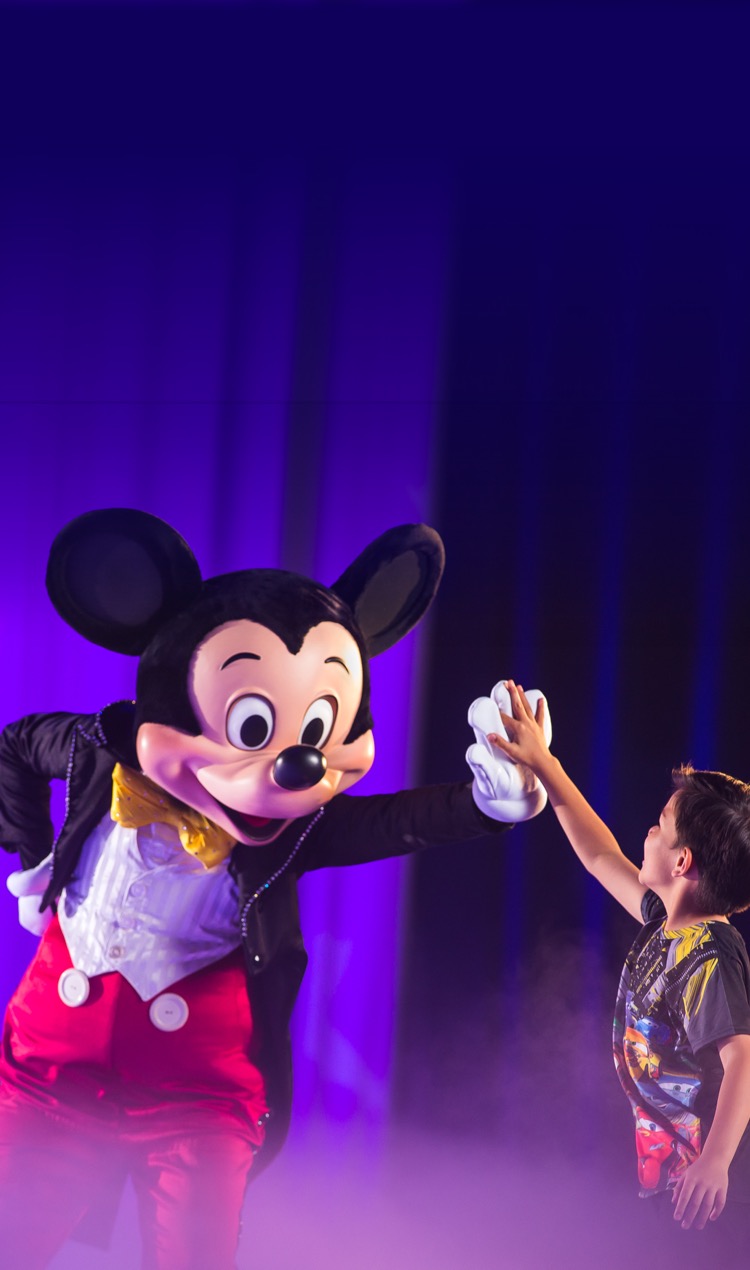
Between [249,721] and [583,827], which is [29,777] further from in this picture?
[583,827]

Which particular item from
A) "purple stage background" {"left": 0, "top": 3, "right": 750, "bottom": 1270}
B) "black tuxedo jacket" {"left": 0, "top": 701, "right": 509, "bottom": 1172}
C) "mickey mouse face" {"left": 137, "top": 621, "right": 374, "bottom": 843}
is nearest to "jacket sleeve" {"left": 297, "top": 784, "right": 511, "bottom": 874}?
"black tuxedo jacket" {"left": 0, "top": 701, "right": 509, "bottom": 1172}

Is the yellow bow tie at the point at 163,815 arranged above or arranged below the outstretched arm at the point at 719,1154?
above

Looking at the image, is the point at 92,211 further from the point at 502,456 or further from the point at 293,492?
the point at 502,456

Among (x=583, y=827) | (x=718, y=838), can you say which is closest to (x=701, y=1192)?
(x=718, y=838)

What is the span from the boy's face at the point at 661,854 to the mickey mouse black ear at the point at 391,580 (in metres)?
0.55

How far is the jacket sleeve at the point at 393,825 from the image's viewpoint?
75.0 inches

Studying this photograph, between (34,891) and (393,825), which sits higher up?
(393,825)

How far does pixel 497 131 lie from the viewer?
2879 mm

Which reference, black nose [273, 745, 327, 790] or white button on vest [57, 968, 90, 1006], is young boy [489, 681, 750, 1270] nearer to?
black nose [273, 745, 327, 790]

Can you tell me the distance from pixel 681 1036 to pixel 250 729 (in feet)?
2.60

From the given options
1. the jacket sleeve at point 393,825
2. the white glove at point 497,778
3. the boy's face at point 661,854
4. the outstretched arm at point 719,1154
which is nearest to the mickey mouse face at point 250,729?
the jacket sleeve at point 393,825

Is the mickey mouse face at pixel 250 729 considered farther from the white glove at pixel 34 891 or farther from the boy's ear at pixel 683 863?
the boy's ear at pixel 683 863

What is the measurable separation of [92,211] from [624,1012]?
220cm

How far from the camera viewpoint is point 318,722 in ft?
6.24
